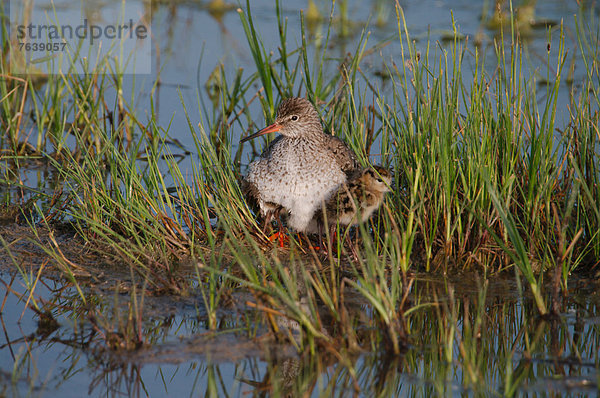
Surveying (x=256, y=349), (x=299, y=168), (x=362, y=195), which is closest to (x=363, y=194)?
(x=362, y=195)

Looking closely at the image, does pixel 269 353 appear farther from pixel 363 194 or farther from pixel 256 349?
pixel 363 194

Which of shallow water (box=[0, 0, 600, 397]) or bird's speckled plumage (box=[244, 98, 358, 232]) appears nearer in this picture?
shallow water (box=[0, 0, 600, 397])

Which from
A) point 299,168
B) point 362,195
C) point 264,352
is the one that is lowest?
point 264,352

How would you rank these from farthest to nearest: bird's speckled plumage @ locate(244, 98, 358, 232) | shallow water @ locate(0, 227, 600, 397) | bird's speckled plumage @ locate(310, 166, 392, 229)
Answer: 1. bird's speckled plumage @ locate(244, 98, 358, 232)
2. bird's speckled plumage @ locate(310, 166, 392, 229)
3. shallow water @ locate(0, 227, 600, 397)

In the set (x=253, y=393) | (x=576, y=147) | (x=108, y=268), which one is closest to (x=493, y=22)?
(x=576, y=147)

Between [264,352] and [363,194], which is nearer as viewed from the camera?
[264,352]

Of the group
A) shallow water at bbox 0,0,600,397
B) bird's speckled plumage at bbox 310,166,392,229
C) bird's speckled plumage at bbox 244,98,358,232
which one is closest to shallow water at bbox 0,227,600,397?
shallow water at bbox 0,0,600,397

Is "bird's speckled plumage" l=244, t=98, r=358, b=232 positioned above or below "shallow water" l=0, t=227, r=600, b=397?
above

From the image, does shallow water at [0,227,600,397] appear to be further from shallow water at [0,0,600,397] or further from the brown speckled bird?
the brown speckled bird

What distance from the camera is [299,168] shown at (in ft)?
19.1

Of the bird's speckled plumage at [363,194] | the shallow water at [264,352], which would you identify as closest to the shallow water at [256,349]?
the shallow water at [264,352]

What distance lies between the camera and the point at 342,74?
6953 millimetres

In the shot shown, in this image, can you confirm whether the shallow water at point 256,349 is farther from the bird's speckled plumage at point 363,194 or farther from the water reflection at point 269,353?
the bird's speckled plumage at point 363,194

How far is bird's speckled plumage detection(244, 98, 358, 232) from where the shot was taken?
19.1 feet
